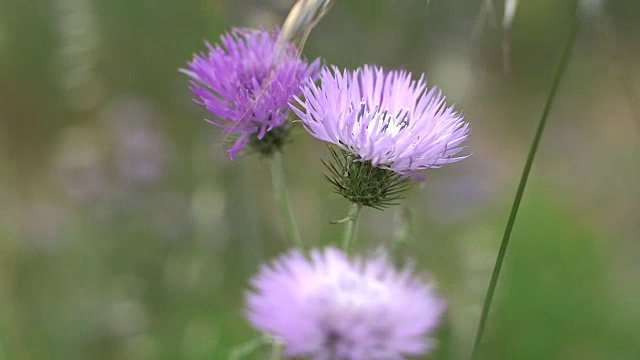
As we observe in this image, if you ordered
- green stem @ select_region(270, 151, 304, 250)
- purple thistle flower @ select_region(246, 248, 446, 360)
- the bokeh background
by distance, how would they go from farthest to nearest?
the bokeh background < green stem @ select_region(270, 151, 304, 250) < purple thistle flower @ select_region(246, 248, 446, 360)

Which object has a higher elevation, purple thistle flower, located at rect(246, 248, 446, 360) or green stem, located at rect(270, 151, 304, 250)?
green stem, located at rect(270, 151, 304, 250)

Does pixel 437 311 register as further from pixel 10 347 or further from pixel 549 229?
pixel 549 229

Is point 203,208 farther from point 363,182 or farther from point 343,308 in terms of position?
point 343,308

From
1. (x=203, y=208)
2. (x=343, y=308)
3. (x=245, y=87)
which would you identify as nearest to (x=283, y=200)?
(x=245, y=87)

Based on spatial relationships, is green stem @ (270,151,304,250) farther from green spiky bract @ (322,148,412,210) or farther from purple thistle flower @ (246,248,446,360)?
purple thistle flower @ (246,248,446,360)

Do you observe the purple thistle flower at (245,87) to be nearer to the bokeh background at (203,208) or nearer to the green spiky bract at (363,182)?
the green spiky bract at (363,182)

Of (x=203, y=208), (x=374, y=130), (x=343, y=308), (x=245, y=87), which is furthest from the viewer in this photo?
(x=203, y=208)

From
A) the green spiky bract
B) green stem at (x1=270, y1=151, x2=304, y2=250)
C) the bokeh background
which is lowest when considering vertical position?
the green spiky bract

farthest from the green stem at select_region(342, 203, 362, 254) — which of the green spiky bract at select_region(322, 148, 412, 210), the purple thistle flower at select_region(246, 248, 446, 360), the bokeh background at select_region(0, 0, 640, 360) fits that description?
the bokeh background at select_region(0, 0, 640, 360)
